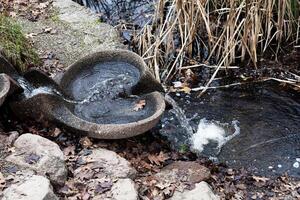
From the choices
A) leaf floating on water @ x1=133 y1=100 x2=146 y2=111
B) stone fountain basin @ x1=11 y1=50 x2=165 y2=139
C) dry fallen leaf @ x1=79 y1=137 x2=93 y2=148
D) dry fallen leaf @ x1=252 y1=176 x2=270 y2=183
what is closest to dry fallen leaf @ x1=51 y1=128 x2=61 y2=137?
stone fountain basin @ x1=11 y1=50 x2=165 y2=139

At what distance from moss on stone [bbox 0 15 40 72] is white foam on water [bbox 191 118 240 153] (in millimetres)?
2265

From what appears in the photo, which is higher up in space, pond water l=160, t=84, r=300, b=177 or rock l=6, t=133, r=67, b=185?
rock l=6, t=133, r=67, b=185

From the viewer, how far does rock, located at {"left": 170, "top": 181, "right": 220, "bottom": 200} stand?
4371 mm

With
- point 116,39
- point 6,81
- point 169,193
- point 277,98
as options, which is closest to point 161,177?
point 169,193

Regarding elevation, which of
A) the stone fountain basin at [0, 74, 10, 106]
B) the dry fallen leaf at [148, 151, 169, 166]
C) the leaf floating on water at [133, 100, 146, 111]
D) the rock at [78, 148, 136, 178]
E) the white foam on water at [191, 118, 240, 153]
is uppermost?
the stone fountain basin at [0, 74, 10, 106]

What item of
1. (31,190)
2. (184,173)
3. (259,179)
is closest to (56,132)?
(31,190)

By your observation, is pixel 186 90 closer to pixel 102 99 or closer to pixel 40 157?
pixel 102 99

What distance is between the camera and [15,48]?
5664 millimetres

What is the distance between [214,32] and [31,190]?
4.27m

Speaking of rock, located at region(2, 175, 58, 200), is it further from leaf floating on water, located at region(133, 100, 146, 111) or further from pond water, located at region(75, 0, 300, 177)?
pond water, located at region(75, 0, 300, 177)

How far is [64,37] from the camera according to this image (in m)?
7.11

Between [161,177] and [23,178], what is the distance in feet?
4.51

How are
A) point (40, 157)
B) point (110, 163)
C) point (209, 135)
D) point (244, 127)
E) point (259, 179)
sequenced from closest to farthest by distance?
point (40, 157)
point (110, 163)
point (259, 179)
point (209, 135)
point (244, 127)

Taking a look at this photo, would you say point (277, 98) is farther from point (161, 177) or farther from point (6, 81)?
point (6, 81)
